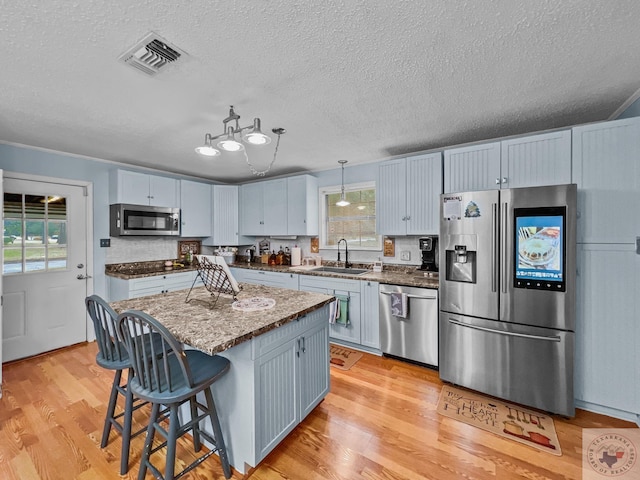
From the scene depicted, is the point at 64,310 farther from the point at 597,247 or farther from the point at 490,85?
the point at 597,247

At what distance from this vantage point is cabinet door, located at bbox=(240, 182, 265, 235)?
181 inches

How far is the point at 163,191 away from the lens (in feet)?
13.4

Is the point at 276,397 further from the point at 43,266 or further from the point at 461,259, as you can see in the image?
the point at 43,266

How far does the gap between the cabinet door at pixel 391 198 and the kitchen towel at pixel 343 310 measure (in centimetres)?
94

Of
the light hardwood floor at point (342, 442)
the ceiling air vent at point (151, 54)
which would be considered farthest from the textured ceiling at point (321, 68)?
the light hardwood floor at point (342, 442)

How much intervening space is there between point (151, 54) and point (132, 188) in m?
2.79

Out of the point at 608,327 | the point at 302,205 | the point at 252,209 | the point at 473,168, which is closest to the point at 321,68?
the point at 473,168

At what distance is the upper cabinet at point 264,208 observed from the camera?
4.36 meters

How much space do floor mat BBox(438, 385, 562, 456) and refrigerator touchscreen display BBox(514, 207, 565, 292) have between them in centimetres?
98

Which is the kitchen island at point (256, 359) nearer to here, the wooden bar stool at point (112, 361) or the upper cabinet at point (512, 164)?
the wooden bar stool at point (112, 361)

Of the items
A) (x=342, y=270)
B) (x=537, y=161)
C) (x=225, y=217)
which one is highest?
(x=537, y=161)

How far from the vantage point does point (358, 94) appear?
201cm

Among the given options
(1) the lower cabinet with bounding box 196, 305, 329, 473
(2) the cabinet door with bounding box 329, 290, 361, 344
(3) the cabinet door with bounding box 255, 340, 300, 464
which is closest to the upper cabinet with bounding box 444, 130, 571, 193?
(2) the cabinet door with bounding box 329, 290, 361, 344

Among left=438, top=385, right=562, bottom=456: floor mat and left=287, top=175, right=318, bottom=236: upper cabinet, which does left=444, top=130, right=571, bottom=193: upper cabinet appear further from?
left=287, top=175, right=318, bottom=236: upper cabinet
